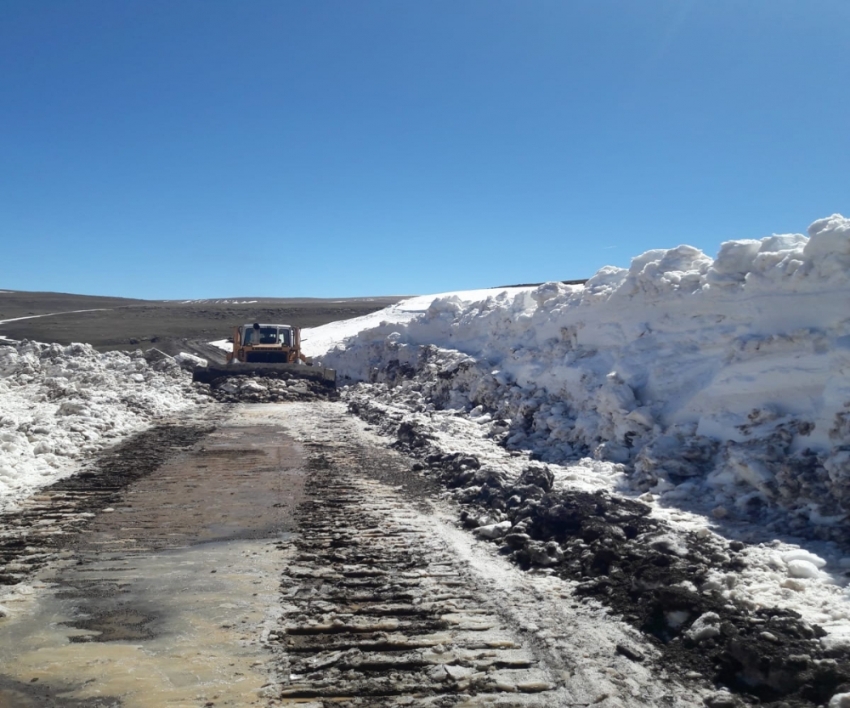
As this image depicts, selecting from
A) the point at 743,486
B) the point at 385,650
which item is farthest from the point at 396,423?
the point at 385,650

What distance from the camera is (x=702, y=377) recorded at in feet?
31.0

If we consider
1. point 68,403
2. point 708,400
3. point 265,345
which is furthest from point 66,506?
point 265,345

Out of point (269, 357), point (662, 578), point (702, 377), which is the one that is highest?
point (702, 377)

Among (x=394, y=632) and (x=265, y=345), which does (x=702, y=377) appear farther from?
(x=265, y=345)

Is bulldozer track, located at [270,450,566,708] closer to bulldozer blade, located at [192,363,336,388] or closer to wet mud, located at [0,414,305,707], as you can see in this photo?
wet mud, located at [0,414,305,707]

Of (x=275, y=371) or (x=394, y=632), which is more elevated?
(x=275, y=371)

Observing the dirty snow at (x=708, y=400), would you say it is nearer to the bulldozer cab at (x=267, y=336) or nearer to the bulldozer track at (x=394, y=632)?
the bulldozer track at (x=394, y=632)

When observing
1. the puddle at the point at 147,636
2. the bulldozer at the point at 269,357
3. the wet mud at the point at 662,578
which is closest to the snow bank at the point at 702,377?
the wet mud at the point at 662,578

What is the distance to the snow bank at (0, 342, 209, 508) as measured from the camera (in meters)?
9.16

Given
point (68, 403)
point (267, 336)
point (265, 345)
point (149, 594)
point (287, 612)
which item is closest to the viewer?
point (287, 612)

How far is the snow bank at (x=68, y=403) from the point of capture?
9164 millimetres

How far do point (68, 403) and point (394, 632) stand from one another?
33.6 ft

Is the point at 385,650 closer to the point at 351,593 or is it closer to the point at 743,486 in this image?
the point at 351,593

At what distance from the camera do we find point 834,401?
6.96 m
